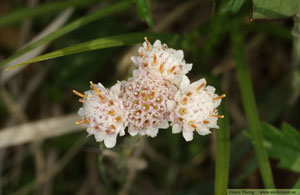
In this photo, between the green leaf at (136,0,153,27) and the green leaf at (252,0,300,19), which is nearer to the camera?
the green leaf at (252,0,300,19)

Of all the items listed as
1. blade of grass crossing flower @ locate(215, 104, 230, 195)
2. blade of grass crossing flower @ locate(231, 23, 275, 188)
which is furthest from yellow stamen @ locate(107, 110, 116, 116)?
blade of grass crossing flower @ locate(231, 23, 275, 188)

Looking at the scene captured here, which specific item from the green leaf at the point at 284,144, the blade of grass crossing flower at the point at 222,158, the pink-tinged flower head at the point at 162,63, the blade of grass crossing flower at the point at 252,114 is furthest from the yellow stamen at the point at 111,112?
the green leaf at the point at 284,144

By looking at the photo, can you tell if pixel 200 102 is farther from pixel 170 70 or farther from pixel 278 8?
pixel 278 8

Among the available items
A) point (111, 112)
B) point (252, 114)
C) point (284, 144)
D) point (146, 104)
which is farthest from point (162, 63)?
point (284, 144)

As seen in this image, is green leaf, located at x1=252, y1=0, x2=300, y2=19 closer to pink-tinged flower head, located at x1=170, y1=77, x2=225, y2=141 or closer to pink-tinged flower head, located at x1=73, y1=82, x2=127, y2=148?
Result: pink-tinged flower head, located at x1=170, y1=77, x2=225, y2=141

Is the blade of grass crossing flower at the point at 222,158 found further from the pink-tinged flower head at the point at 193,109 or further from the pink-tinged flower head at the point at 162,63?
the pink-tinged flower head at the point at 162,63
